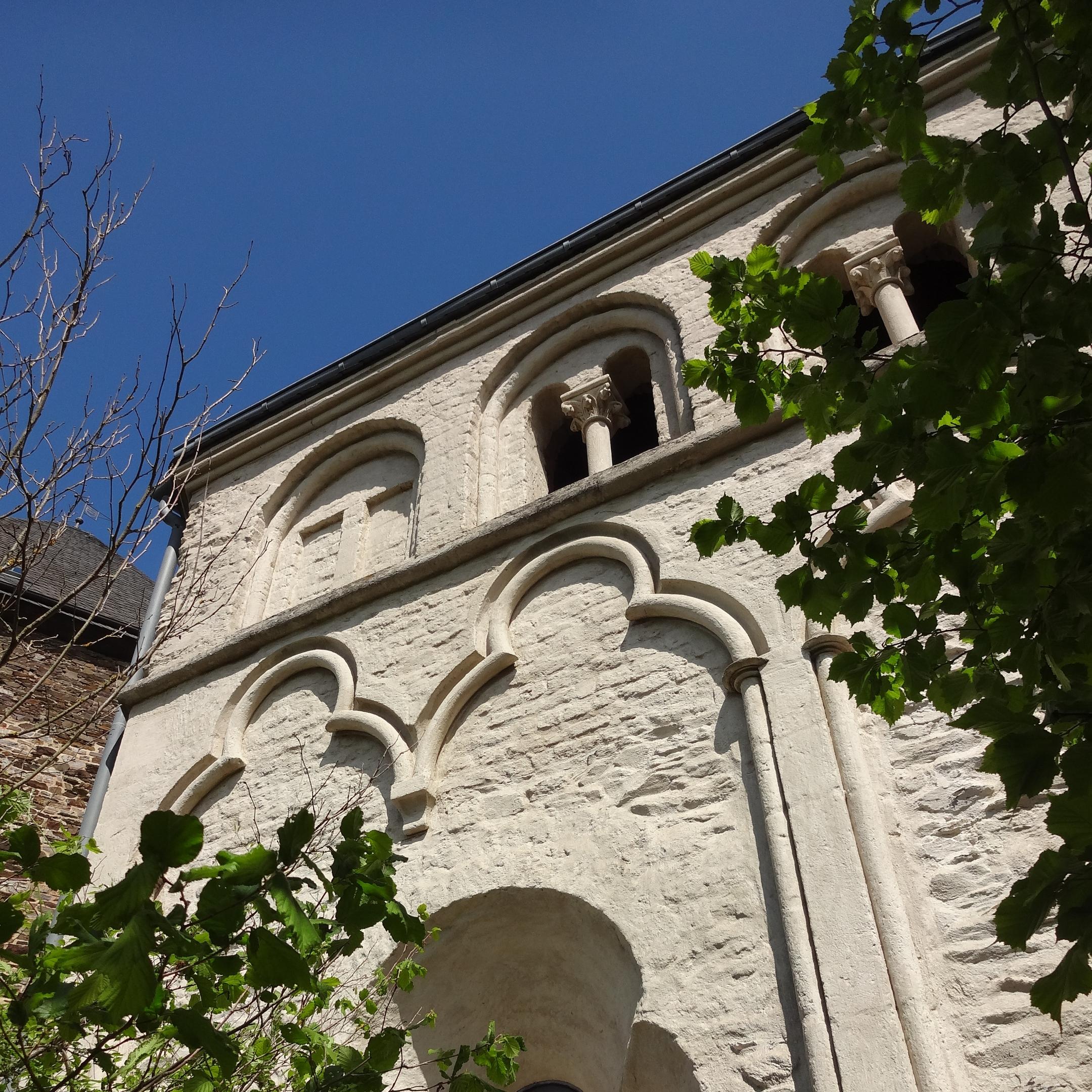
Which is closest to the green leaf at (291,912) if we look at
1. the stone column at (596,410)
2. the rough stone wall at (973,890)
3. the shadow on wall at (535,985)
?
the rough stone wall at (973,890)

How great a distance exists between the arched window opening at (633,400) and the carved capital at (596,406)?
8 cm

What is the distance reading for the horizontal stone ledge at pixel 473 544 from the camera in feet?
21.9

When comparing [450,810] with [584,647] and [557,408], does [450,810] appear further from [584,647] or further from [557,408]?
[557,408]

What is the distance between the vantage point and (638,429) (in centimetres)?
880

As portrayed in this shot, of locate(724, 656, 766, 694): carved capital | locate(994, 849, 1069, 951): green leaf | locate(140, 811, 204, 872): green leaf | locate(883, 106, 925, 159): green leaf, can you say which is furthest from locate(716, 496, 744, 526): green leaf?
locate(724, 656, 766, 694): carved capital

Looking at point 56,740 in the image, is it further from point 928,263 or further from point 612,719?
point 928,263

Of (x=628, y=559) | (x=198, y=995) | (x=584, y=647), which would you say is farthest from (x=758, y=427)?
(x=198, y=995)

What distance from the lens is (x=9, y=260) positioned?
4293mm

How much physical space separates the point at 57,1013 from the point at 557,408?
6603 mm

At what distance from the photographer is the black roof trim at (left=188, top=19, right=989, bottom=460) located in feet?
28.0

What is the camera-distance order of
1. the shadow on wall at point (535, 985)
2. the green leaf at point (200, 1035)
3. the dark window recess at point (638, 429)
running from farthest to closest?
1. the dark window recess at point (638, 429)
2. the shadow on wall at point (535, 985)
3. the green leaf at point (200, 1035)

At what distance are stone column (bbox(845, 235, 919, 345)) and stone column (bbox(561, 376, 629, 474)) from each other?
68.6 inches

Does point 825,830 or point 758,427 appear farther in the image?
point 758,427

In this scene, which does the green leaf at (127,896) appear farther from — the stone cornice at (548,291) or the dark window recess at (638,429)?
the stone cornice at (548,291)
